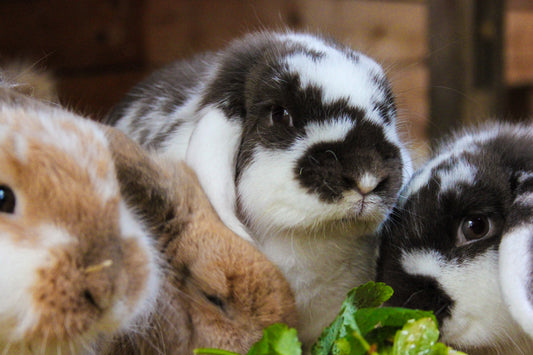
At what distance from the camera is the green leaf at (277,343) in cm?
116

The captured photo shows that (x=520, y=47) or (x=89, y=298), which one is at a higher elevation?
(x=89, y=298)

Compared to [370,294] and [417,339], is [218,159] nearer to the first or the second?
[370,294]

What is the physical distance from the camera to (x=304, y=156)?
144 cm

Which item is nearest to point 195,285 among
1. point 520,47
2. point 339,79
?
point 339,79

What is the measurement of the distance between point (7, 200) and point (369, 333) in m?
0.76

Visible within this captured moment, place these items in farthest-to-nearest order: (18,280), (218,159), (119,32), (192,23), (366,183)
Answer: (192,23), (119,32), (218,159), (366,183), (18,280)

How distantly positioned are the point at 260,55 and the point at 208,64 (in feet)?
1.11

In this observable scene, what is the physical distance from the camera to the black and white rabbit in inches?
55.9

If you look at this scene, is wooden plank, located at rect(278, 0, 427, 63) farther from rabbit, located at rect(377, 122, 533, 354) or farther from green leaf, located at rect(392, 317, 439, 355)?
green leaf, located at rect(392, 317, 439, 355)

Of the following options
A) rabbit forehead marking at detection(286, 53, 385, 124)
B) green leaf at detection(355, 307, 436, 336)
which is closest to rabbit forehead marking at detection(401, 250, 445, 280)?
green leaf at detection(355, 307, 436, 336)

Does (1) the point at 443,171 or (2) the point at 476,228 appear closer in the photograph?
(2) the point at 476,228

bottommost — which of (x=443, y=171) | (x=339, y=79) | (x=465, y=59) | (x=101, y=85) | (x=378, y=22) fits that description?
(x=101, y=85)

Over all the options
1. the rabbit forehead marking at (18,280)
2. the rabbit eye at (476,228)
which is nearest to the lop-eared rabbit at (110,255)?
the rabbit forehead marking at (18,280)

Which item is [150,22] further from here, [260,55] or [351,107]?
[351,107]
